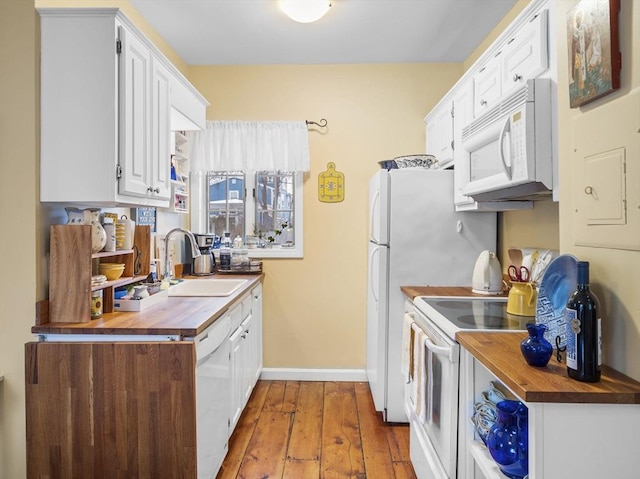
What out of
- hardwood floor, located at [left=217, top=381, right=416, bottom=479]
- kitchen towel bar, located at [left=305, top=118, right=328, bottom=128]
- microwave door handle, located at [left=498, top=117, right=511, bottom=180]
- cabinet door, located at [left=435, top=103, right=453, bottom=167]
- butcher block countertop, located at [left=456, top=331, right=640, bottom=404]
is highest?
kitchen towel bar, located at [left=305, top=118, right=328, bottom=128]

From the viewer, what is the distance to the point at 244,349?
2691mm

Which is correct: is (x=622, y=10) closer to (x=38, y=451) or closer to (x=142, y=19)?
(x=38, y=451)

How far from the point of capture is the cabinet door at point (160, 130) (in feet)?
6.64

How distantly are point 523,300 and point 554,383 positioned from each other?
0.93 m

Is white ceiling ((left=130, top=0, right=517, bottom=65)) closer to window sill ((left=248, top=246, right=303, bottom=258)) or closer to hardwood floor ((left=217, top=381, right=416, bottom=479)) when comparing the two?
window sill ((left=248, top=246, right=303, bottom=258))

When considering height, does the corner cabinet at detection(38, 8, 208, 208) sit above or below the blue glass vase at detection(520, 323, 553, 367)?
above

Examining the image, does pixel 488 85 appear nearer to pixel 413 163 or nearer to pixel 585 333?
pixel 413 163

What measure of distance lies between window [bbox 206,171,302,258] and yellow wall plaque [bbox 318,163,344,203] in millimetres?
281

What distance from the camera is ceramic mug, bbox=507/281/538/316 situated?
1.89 metres

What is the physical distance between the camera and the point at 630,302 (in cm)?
102

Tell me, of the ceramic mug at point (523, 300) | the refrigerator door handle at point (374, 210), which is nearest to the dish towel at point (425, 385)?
the ceramic mug at point (523, 300)

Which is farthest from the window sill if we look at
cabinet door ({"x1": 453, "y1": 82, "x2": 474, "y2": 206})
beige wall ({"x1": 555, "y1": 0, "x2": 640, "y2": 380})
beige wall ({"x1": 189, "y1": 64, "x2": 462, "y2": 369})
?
beige wall ({"x1": 555, "y1": 0, "x2": 640, "y2": 380})

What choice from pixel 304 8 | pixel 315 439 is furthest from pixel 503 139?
pixel 315 439

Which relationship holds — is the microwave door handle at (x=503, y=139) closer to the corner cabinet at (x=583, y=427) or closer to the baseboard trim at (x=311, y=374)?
the corner cabinet at (x=583, y=427)
